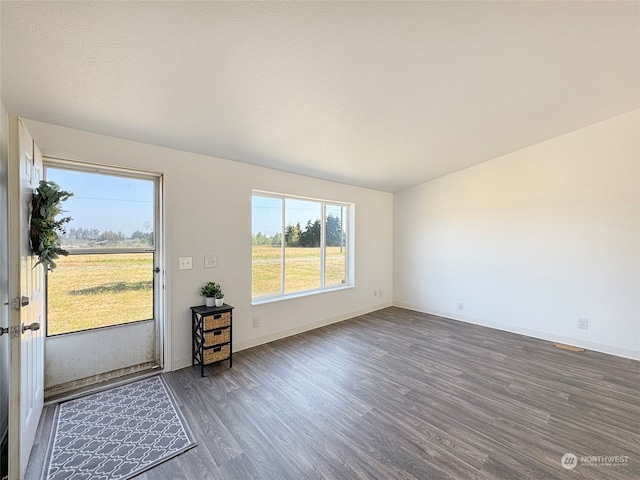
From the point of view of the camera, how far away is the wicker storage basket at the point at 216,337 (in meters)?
2.87

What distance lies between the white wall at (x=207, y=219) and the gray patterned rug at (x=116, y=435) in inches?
23.8

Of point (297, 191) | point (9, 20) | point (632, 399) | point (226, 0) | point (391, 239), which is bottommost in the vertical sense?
point (632, 399)

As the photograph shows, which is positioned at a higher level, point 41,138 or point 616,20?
point 616,20

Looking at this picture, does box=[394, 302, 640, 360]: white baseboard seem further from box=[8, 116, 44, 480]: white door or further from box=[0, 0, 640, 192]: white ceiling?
box=[8, 116, 44, 480]: white door

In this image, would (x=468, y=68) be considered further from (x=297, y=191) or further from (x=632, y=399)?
(x=632, y=399)

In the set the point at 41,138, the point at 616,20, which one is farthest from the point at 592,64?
the point at 41,138

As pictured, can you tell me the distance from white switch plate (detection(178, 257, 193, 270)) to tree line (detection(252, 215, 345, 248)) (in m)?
0.89

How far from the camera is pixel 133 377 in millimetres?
2742

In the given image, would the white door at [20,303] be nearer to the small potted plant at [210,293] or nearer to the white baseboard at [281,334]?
the white baseboard at [281,334]

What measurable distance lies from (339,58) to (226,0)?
793 mm

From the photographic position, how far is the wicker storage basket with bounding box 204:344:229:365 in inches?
113

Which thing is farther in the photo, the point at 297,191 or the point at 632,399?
the point at 297,191

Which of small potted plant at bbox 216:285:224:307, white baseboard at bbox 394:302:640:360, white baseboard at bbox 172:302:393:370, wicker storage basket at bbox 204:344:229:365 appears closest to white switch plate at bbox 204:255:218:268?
small potted plant at bbox 216:285:224:307

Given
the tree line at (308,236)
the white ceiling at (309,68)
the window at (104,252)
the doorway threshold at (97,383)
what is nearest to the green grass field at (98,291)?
the window at (104,252)
